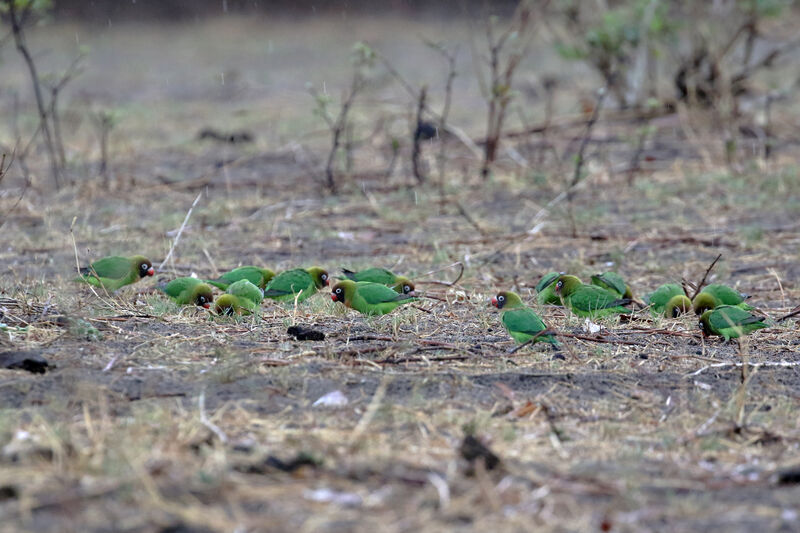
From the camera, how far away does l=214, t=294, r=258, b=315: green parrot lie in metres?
4.57

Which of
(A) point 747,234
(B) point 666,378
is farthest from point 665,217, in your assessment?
(B) point 666,378

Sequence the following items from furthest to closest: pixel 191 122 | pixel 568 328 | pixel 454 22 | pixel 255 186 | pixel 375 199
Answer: pixel 454 22 < pixel 191 122 < pixel 255 186 < pixel 375 199 < pixel 568 328

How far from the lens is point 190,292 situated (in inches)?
185

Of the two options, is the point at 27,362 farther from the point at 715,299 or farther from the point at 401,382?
the point at 715,299

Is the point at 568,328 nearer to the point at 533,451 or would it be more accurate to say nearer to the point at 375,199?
the point at 533,451

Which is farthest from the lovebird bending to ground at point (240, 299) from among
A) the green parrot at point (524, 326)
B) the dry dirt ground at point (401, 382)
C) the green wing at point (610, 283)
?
the green wing at point (610, 283)

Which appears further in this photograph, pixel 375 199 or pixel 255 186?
pixel 255 186

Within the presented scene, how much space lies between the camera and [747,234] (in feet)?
23.0

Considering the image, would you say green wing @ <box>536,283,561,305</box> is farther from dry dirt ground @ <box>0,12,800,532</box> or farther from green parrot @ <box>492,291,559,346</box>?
green parrot @ <box>492,291,559,346</box>

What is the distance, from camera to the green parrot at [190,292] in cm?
468

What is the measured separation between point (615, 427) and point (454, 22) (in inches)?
861

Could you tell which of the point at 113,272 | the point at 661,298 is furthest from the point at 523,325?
the point at 113,272

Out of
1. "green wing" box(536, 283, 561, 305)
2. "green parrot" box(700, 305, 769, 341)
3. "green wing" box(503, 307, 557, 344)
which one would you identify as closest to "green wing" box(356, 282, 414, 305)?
"green wing" box(503, 307, 557, 344)

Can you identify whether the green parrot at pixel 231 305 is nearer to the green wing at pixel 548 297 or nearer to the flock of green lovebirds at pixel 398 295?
the flock of green lovebirds at pixel 398 295
